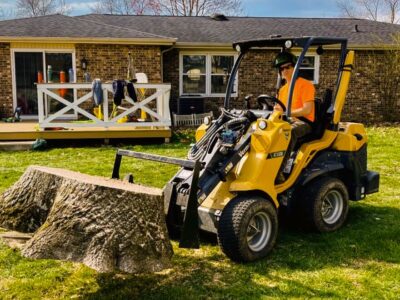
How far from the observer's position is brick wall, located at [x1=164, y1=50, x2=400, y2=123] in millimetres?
16016

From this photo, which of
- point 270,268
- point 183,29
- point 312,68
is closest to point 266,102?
point 270,268

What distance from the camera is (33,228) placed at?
4.10 metres

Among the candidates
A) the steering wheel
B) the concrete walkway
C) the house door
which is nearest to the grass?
the steering wheel

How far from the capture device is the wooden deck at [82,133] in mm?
11078

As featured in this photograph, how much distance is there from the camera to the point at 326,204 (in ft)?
17.4

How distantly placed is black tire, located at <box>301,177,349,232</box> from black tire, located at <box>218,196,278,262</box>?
0.64m

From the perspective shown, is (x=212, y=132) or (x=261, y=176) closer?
(x=261, y=176)

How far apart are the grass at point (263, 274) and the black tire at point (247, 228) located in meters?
0.12

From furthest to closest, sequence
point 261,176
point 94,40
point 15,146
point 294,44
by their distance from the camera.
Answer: point 94,40 < point 15,146 < point 294,44 < point 261,176

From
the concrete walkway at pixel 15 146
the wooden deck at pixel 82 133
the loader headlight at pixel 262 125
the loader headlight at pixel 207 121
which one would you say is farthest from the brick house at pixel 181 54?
the loader headlight at pixel 262 125

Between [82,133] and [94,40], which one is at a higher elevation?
[94,40]

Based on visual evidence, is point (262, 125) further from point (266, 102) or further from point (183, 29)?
point (183, 29)

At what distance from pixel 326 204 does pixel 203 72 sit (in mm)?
11385

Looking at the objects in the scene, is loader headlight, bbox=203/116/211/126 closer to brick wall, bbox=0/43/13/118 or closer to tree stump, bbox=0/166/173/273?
tree stump, bbox=0/166/173/273
